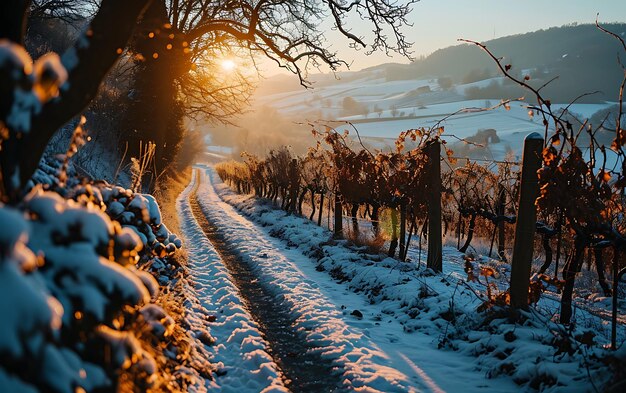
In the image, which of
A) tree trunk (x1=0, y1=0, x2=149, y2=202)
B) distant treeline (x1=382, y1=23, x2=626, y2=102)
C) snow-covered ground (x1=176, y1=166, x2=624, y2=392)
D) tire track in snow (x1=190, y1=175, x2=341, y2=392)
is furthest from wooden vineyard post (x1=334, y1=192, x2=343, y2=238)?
distant treeline (x1=382, y1=23, x2=626, y2=102)

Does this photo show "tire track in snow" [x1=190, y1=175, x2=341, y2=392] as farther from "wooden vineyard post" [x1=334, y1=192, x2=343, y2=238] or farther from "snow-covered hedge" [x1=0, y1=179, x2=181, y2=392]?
"wooden vineyard post" [x1=334, y1=192, x2=343, y2=238]

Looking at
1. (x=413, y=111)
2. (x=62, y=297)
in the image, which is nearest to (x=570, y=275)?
(x=62, y=297)

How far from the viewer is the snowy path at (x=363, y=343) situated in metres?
4.07

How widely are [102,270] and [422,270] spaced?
701 cm

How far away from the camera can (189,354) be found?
3994 millimetres

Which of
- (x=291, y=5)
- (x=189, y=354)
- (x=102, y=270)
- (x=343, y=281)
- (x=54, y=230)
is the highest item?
(x=291, y=5)

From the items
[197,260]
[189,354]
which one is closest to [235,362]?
[189,354]

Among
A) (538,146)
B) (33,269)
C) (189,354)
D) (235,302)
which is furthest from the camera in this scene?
(235,302)

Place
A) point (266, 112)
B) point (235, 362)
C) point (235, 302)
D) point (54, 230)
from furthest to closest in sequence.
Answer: point (266, 112), point (235, 302), point (235, 362), point (54, 230)

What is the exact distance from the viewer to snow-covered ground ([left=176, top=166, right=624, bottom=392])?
3967mm

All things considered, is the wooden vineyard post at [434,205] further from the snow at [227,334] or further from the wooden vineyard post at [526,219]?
the snow at [227,334]

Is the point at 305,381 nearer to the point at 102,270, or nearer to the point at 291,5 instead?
the point at 102,270

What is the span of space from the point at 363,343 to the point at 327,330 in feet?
1.79

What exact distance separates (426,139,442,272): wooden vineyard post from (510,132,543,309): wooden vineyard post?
294 centimetres
